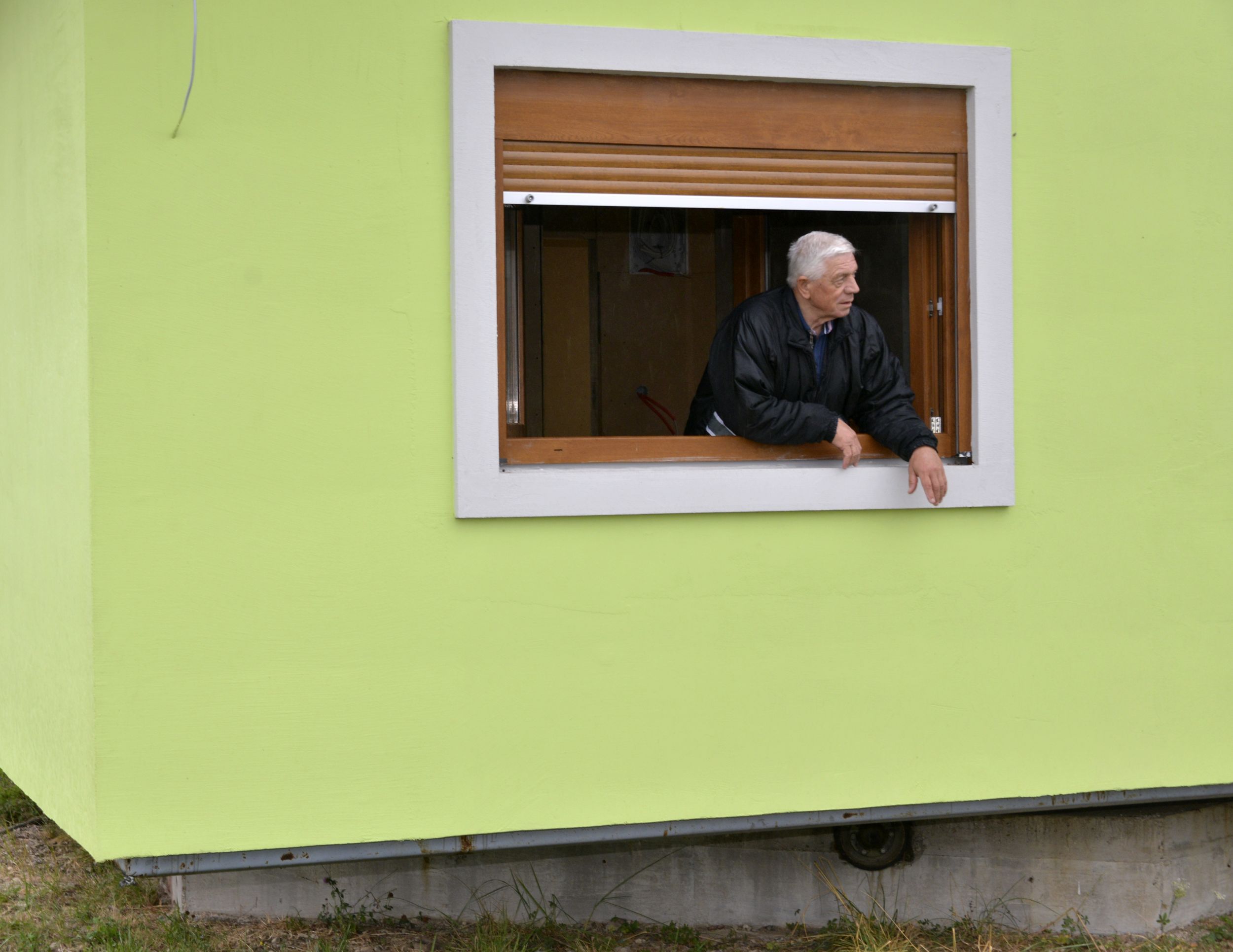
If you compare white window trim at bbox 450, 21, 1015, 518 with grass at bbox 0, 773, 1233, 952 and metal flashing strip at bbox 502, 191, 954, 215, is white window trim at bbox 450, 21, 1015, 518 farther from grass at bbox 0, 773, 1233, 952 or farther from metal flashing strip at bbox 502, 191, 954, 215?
grass at bbox 0, 773, 1233, 952

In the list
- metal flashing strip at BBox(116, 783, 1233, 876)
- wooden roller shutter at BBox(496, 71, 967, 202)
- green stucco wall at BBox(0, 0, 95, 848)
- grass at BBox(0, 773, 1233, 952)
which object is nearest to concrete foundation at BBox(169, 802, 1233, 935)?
grass at BBox(0, 773, 1233, 952)

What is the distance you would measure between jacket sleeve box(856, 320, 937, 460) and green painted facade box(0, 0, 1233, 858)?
0.73 ft

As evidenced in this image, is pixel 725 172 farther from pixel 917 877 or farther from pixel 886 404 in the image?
pixel 917 877

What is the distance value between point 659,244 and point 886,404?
7.64 feet

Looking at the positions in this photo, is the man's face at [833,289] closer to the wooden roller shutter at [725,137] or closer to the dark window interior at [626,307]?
the wooden roller shutter at [725,137]

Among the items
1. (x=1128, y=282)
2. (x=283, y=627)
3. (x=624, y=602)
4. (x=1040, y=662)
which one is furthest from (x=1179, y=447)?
(x=283, y=627)

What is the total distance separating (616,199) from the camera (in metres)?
3.48

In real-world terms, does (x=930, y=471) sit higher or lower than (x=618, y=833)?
higher

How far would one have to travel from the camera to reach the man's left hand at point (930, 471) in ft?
11.5

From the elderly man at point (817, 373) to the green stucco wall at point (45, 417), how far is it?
180 centimetres

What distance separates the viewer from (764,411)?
351 cm

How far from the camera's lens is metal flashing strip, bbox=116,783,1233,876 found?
327 centimetres

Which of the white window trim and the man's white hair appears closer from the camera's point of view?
the white window trim

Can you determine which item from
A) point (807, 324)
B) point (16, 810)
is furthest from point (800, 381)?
point (16, 810)
